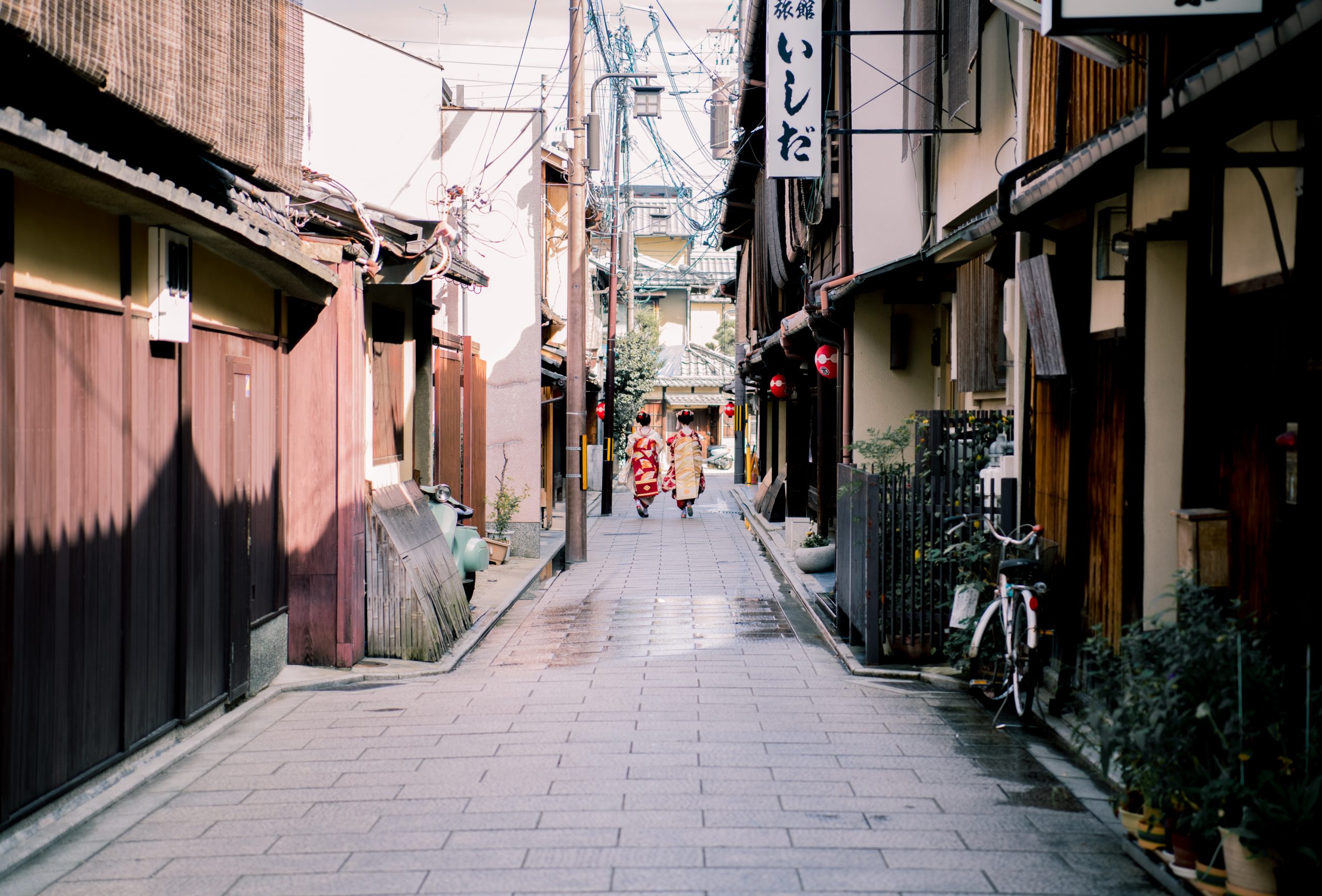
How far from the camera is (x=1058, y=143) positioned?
904cm

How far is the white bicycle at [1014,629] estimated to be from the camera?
8.68 meters

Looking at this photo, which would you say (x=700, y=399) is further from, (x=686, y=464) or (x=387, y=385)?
(x=387, y=385)

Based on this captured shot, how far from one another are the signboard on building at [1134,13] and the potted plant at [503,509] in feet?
49.9

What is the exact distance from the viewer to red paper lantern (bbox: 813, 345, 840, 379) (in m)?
18.3

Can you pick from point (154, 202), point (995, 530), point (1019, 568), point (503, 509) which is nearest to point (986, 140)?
point (995, 530)

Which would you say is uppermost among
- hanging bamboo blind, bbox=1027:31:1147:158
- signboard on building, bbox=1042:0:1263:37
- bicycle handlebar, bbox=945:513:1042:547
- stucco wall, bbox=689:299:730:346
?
stucco wall, bbox=689:299:730:346

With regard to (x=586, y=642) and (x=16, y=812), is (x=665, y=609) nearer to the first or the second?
(x=586, y=642)

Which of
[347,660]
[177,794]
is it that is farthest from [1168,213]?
[347,660]

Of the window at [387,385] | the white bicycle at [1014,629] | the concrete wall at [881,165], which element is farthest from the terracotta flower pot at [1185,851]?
the concrete wall at [881,165]

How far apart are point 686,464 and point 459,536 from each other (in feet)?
56.1

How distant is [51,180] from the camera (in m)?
6.21

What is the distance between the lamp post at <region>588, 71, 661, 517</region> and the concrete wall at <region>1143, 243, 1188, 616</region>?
16.7m

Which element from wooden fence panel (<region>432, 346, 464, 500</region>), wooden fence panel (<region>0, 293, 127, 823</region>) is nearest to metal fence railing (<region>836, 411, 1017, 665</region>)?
wooden fence panel (<region>0, 293, 127, 823</region>)

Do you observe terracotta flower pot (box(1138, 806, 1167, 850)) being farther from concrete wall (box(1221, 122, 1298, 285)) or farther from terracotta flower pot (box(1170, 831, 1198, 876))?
concrete wall (box(1221, 122, 1298, 285))
